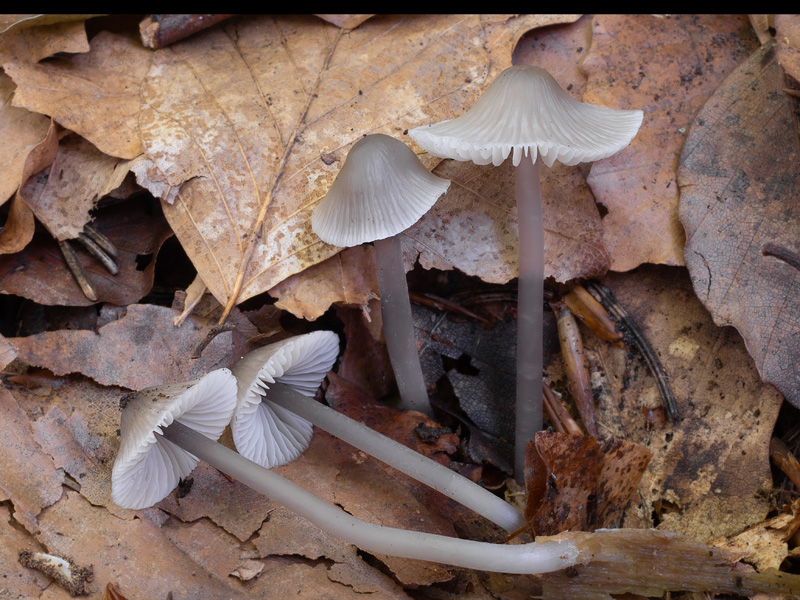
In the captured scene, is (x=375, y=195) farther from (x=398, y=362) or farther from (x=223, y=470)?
(x=223, y=470)

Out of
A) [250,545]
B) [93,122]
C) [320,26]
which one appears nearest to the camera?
[250,545]

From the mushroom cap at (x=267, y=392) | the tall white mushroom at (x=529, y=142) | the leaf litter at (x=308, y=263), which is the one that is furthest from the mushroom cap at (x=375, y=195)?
the mushroom cap at (x=267, y=392)

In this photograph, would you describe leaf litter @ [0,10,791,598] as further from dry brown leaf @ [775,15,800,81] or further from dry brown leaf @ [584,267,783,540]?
dry brown leaf @ [775,15,800,81]

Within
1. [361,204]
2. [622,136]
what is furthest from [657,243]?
[361,204]

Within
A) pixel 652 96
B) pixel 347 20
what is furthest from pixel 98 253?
pixel 652 96

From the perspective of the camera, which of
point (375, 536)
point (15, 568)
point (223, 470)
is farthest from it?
point (223, 470)

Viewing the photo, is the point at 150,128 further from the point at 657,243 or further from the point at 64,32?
the point at 657,243

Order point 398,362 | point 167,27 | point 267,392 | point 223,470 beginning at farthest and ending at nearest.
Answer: point 167,27 → point 398,362 → point 267,392 → point 223,470

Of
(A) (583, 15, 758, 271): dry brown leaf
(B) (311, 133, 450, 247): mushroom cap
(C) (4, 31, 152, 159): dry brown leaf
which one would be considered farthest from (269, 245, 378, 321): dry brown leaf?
(A) (583, 15, 758, 271): dry brown leaf
